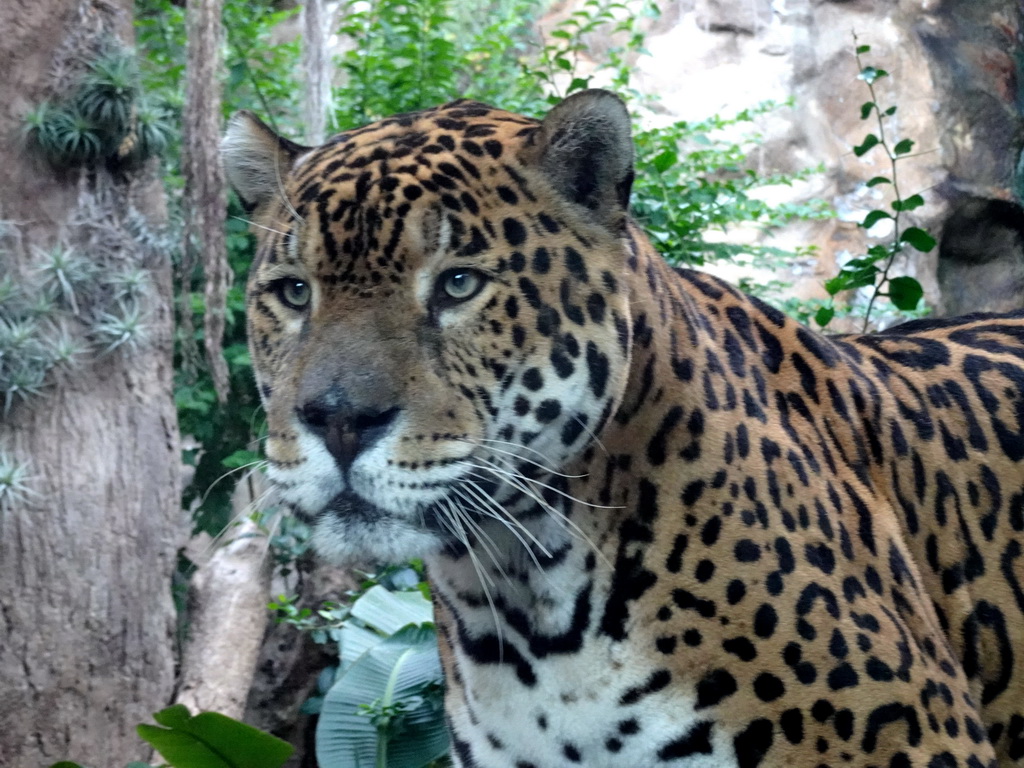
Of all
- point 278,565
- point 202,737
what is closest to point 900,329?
point 202,737

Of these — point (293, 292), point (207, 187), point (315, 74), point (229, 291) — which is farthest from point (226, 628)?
point (315, 74)

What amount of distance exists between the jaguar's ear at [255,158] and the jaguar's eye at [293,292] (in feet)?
1.10

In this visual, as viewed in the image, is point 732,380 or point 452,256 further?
point 732,380

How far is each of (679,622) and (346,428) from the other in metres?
0.86

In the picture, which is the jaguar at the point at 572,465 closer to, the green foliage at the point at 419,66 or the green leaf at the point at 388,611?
the green leaf at the point at 388,611

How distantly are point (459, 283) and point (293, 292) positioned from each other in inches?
15.7

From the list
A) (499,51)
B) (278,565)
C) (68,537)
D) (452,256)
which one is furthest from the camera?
(499,51)

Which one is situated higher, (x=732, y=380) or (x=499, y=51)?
(x=499, y=51)

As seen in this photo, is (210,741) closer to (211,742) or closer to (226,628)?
(211,742)

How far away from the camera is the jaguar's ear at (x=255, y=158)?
290 cm

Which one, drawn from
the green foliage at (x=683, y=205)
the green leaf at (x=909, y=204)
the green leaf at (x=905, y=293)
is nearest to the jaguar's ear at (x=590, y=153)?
the green leaf at (x=905, y=293)

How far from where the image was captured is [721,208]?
641 centimetres

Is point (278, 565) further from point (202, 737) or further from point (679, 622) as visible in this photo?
point (679, 622)

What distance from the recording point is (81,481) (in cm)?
542
